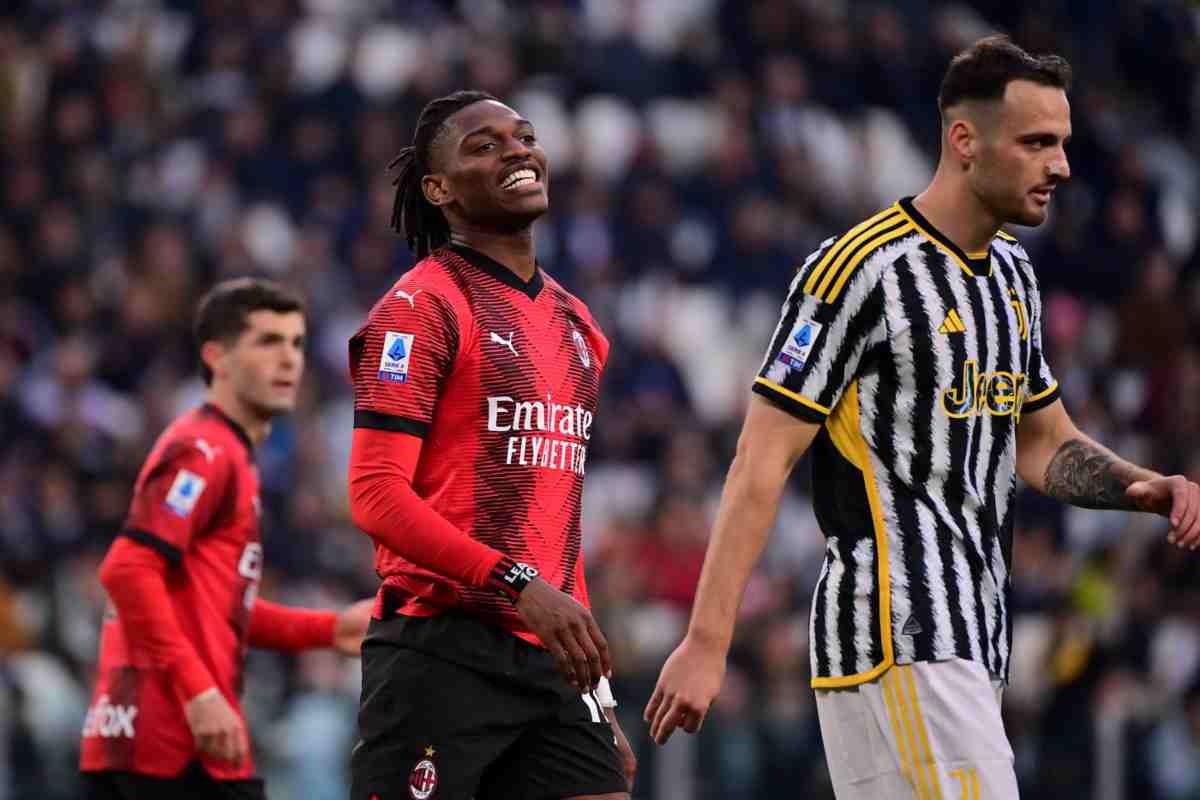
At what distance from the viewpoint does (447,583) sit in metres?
5.09

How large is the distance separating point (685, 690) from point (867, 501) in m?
0.68

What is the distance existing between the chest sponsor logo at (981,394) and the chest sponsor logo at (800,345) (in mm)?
329

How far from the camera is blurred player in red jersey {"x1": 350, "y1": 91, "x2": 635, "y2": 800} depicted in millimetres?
4996

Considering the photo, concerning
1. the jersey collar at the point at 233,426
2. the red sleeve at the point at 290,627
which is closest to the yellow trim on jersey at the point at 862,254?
the red sleeve at the point at 290,627

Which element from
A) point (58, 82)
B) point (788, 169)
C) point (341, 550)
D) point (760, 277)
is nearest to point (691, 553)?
point (341, 550)

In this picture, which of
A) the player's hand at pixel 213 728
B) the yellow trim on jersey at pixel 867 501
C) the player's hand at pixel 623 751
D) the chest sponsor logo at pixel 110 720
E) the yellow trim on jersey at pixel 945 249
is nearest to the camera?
the yellow trim on jersey at pixel 867 501

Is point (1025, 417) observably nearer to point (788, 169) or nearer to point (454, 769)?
point (454, 769)

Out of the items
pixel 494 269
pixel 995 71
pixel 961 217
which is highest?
pixel 995 71


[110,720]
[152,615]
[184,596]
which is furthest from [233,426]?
[110,720]

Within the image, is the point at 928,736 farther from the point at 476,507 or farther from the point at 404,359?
the point at 404,359

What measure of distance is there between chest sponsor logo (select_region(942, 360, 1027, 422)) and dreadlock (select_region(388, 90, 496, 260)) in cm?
143

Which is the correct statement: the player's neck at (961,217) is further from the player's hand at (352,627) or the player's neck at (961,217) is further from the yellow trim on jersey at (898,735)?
the player's hand at (352,627)

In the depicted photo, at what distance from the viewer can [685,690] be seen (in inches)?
179

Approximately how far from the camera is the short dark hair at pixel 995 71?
5.04 m
